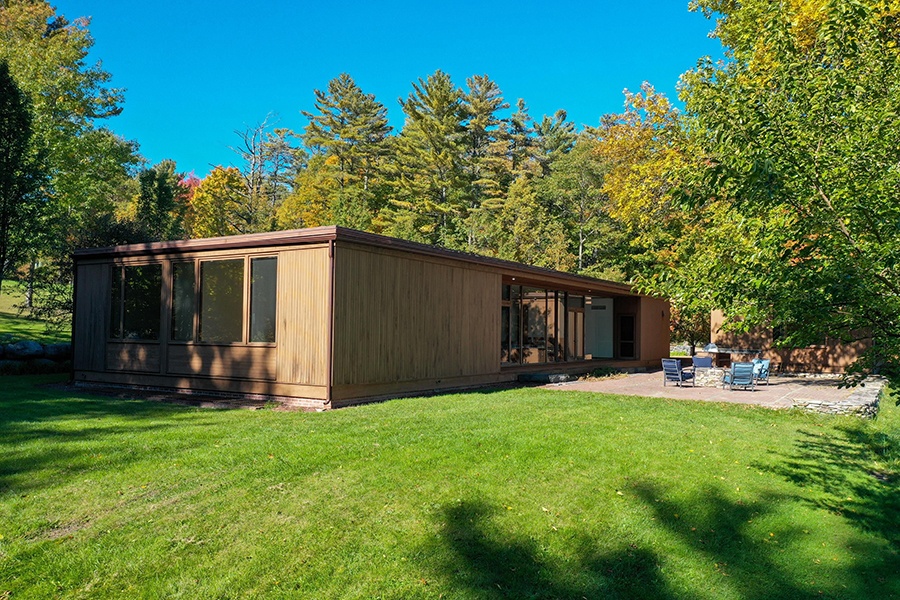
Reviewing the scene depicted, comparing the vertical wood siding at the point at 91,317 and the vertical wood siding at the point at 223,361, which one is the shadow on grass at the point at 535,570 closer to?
the vertical wood siding at the point at 223,361

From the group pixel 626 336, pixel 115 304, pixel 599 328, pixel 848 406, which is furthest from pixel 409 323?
pixel 599 328

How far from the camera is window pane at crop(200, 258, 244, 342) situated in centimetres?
1148

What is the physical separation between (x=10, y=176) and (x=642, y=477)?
1685 centimetres

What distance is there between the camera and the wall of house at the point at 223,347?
10539 mm

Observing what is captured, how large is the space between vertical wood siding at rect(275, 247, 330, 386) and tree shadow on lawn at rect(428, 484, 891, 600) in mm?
5835

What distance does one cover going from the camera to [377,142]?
41188mm

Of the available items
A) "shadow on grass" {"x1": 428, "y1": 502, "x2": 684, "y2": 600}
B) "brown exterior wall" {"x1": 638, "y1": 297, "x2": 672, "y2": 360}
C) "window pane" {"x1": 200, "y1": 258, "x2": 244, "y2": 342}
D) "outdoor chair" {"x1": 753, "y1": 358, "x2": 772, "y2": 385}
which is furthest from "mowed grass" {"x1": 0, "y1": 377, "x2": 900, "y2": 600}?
"brown exterior wall" {"x1": 638, "y1": 297, "x2": 672, "y2": 360}

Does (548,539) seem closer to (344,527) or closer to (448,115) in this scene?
(344,527)

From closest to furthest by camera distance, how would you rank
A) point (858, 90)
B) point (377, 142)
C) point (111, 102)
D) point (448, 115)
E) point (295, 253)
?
1. point (858, 90)
2. point (295, 253)
3. point (111, 102)
4. point (448, 115)
5. point (377, 142)

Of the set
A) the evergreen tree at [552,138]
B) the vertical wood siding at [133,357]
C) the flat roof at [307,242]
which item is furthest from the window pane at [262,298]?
the evergreen tree at [552,138]

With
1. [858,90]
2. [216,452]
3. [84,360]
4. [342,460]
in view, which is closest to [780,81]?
[858,90]

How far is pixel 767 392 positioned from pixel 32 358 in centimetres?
1901

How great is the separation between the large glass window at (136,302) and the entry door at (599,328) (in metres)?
16.5

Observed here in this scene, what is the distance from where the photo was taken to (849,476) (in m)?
6.69
